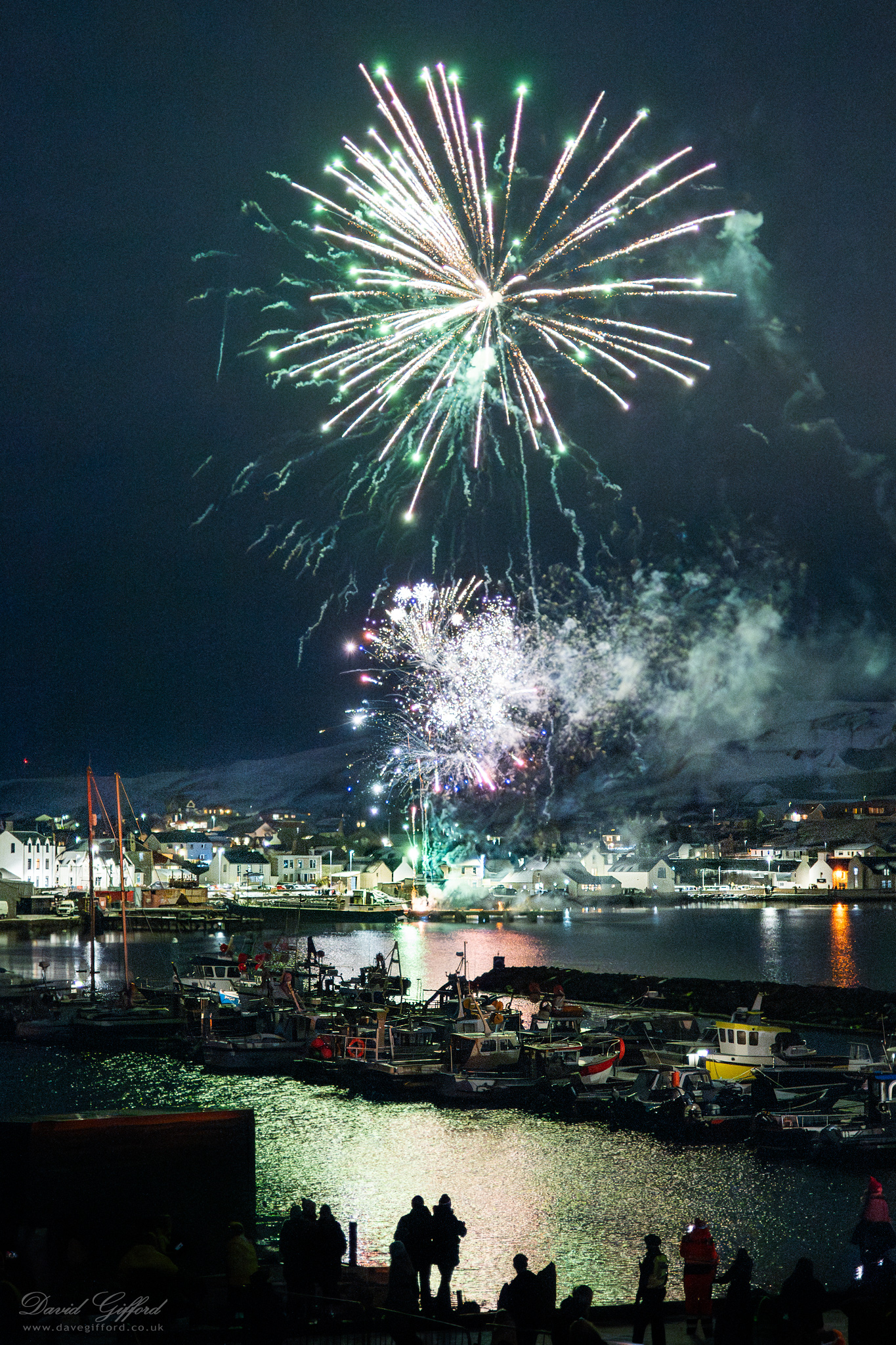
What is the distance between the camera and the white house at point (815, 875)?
112812 millimetres

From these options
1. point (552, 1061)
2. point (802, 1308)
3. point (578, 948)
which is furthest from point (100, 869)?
point (802, 1308)

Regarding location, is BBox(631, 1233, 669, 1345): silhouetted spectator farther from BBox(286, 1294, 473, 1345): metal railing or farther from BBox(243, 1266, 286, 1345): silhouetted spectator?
BBox(243, 1266, 286, 1345): silhouetted spectator

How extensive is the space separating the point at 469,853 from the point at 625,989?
68.6 metres

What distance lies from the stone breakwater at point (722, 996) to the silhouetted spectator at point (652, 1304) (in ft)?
73.8

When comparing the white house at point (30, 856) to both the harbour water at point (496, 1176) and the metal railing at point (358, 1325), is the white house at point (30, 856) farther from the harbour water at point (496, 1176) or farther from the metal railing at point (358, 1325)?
the metal railing at point (358, 1325)

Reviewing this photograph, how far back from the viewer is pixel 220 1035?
27484 millimetres

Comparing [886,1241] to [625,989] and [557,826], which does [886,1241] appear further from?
[557,826]

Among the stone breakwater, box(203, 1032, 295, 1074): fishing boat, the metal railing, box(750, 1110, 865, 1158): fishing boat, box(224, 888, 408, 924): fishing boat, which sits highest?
the metal railing

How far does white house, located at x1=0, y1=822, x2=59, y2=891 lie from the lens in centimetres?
8950

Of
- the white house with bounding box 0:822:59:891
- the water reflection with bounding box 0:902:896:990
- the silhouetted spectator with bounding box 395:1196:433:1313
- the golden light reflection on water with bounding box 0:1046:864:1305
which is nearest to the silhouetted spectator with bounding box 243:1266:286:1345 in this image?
the silhouetted spectator with bounding box 395:1196:433:1313

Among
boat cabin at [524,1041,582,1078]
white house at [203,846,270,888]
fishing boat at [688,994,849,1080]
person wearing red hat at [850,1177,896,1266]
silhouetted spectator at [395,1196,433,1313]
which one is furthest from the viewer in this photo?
white house at [203,846,270,888]

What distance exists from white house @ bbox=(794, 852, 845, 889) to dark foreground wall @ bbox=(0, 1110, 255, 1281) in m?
110

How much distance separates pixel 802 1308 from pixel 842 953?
52.6m

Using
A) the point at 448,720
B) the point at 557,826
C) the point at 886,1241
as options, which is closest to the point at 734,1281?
the point at 886,1241
